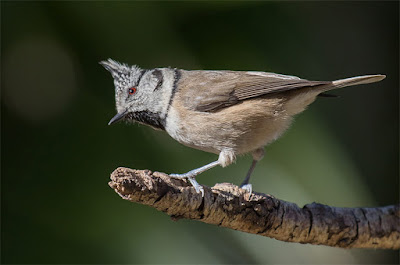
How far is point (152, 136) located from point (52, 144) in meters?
0.82

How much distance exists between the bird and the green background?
0.41 feet

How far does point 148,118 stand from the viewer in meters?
3.86

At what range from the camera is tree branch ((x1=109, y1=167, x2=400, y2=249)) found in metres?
2.28

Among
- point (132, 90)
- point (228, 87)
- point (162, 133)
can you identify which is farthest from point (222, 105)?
point (132, 90)

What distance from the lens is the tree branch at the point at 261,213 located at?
2.28 metres

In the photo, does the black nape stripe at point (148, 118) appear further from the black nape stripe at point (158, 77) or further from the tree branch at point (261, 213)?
the tree branch at point (261, 213)

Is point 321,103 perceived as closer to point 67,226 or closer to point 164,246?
point 164,246

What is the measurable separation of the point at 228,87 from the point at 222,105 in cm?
16

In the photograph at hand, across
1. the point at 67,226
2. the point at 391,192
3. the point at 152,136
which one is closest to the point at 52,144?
the point at 67,226

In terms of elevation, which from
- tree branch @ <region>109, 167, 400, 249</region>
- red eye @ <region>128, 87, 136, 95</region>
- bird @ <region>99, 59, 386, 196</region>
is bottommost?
tree branch @ <region>109, 167, 400, 249</region>

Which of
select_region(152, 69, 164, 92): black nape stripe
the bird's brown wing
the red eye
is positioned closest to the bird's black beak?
the red eye

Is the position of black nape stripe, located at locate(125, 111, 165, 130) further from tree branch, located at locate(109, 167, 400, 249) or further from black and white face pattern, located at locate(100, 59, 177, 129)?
tree branch, located at locate(109, 167, 400, 249)

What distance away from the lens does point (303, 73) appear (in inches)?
168

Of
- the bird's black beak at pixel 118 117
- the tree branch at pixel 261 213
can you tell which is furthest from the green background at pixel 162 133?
the tree branch at pixel 261 213
